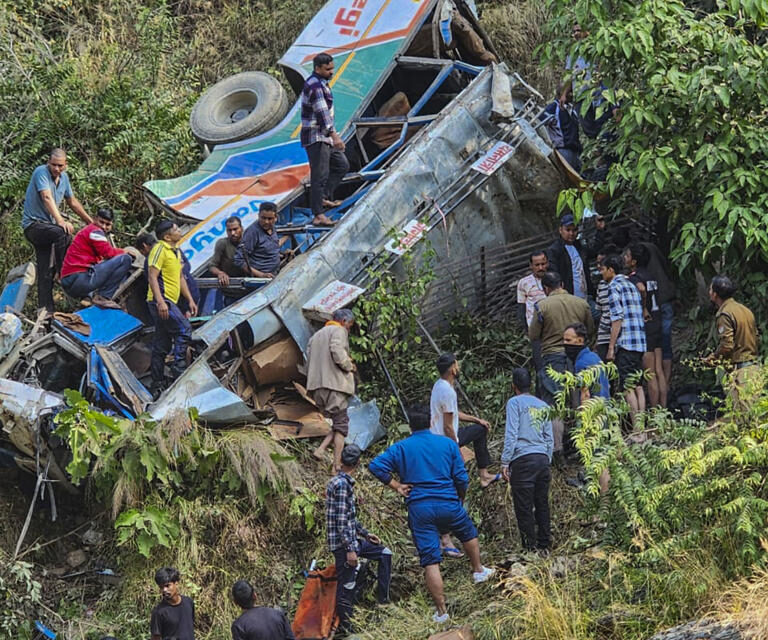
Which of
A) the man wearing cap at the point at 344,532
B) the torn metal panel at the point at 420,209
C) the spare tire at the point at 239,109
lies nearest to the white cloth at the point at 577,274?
the torn metal panel at the point at 420,209

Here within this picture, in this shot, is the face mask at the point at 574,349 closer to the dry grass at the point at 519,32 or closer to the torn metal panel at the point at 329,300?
the torn metal panel at the point at 329,300

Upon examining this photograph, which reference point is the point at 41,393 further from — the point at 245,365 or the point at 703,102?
the point at 703,102

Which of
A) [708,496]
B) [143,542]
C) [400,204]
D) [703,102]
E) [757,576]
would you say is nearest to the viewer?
[757,576]

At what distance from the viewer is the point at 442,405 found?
9148 mm

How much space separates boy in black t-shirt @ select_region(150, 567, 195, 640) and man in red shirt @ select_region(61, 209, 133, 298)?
3829mm

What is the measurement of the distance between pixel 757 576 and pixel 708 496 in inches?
24.3

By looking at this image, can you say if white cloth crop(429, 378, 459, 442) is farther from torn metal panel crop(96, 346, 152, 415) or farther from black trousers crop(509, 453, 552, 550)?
torn metal panel crop(96, 346, 152, 415)

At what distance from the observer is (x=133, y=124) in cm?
1458

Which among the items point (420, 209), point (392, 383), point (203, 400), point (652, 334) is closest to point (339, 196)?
point (420, 209)

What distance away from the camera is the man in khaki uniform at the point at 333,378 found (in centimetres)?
1010

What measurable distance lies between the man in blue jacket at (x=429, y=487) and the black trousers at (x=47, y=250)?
438 centimetres

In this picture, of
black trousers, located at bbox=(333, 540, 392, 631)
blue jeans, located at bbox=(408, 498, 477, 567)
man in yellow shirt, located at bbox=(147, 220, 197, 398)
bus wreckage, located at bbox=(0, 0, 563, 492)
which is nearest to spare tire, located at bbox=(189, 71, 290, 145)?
bus wreckage, located at bbox=(0, 0, 563, 492)

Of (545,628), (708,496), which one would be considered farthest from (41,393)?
(708,496)

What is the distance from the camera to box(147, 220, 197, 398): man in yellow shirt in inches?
408
